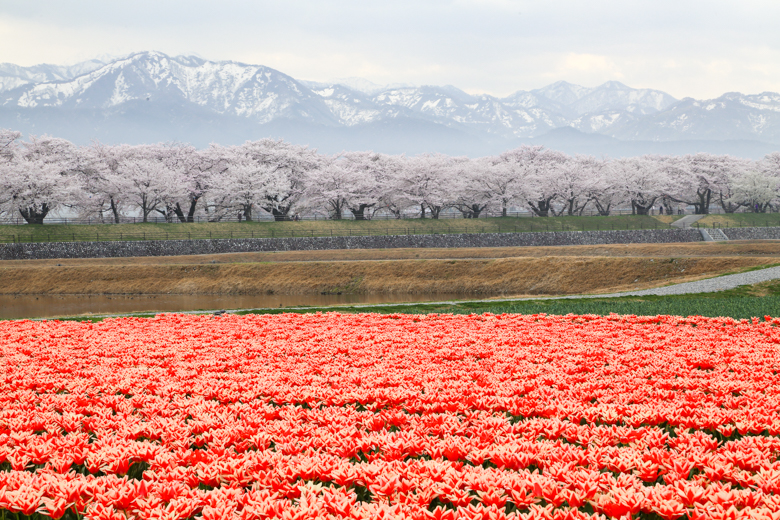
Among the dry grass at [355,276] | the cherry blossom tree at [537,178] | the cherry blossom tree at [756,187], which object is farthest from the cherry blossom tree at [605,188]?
the dry grass at [355,276]

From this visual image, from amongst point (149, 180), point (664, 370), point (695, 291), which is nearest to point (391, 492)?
point (664, 370)

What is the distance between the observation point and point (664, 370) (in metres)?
9.20

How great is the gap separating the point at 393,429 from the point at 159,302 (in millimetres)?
33563

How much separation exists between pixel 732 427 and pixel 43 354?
10943 mm

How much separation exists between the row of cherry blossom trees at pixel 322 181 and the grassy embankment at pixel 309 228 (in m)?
5.65

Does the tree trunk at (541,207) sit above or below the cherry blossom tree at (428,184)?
below

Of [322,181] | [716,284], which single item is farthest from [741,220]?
[716,284]

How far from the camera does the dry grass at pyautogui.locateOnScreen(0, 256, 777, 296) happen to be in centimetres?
3941

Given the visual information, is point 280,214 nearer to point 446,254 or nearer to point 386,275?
point 446,254

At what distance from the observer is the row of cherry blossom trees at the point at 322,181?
69500 mm

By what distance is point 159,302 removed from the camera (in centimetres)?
3719

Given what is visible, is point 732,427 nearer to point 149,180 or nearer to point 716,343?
point 716,343

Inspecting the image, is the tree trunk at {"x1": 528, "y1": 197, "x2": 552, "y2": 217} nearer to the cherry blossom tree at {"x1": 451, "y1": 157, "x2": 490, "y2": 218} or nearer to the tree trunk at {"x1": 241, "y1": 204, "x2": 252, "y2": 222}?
the cherry blossom tree at {"x1": 451, "y1": 157, "x2": 490, "y2": 218}

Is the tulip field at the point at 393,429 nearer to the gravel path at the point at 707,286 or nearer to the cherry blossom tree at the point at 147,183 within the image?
the gravel path at the point at 707,286
